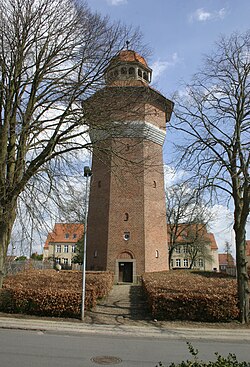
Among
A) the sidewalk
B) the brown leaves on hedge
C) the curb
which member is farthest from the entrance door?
the curb

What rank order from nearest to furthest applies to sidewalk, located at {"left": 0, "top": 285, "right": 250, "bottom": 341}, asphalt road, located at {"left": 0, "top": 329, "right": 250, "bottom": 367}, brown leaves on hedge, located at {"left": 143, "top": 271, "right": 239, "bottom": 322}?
asphalt road, located at {"left": 0, "top": 329, "right": 250, "bottom": 367}, sidewalk, located at {"left": 0, "top": 285, "right": 250, "bottom": 341}, brown leaves on hedge, located at {"left": 143, "top": 271, "right": 239, "bottom": 322}

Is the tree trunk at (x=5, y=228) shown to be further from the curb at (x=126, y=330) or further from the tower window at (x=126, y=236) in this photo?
the tower window at (x=126, y=236)

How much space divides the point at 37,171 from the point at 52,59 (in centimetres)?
430

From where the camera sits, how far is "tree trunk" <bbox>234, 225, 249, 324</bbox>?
43.6 feet

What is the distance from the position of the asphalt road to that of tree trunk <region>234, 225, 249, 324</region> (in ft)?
9.13

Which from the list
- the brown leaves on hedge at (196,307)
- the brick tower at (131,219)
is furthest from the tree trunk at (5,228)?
the brick tower at (131,219)

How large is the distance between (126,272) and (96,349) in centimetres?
1925

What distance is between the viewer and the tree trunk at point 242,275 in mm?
13289

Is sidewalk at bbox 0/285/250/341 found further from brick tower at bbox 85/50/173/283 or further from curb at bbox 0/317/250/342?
brick tower at bbox 85/50/173/283

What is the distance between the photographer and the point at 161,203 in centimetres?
3016

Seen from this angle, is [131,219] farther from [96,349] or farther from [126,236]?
[96,349]

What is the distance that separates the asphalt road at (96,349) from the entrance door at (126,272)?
16803 mm

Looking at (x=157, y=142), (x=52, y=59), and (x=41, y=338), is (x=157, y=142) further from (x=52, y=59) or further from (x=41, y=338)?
(x=41, y=338)

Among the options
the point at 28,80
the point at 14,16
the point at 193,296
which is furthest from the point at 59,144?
the point at 193,296
